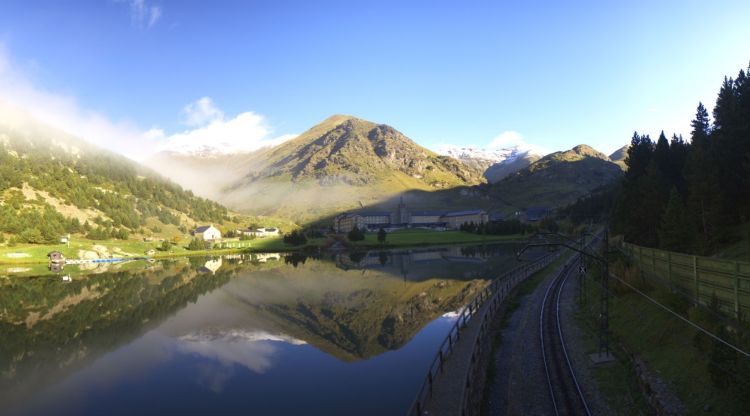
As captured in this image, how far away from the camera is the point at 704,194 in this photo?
169 ft

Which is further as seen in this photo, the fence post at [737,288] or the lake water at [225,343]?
the lake water at [225,343]

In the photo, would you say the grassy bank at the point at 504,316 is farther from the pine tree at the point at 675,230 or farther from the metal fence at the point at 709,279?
the pine tree at the point at 675,230

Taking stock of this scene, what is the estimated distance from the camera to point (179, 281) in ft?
319

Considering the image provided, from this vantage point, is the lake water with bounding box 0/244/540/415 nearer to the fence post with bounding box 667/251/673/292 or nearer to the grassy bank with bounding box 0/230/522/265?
the fence post with bounding box 667/251/673/292

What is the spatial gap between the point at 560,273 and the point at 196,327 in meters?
62.5

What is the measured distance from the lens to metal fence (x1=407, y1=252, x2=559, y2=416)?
22364mm

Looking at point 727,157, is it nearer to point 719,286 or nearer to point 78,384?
point 719,286

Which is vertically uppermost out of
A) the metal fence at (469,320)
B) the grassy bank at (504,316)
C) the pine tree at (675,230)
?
the pine tree at (675,230)

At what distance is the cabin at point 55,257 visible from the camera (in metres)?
141

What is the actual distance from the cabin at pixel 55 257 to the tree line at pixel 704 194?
160589 mm

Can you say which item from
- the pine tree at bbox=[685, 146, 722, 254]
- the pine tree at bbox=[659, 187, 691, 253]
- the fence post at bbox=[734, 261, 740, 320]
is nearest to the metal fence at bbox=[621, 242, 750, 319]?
the fence post at bbox=[734, 261, 740, 320]

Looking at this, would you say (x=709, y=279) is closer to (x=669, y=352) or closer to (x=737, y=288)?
(x=737, y=288)

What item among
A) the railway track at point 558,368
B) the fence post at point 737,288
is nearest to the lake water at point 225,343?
the railway track at point 558,368

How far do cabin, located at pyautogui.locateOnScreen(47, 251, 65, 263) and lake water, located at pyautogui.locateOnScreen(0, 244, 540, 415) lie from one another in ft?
177
